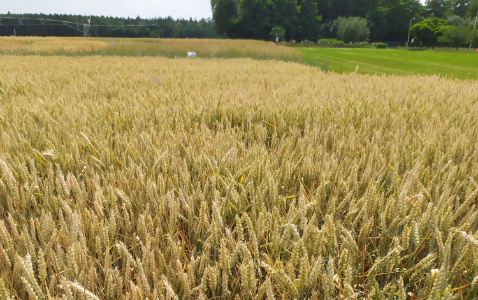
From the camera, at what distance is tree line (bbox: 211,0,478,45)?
5753 centimetres

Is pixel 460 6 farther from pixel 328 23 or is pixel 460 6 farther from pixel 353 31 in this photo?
pixel 353 31

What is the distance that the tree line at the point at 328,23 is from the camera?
57531 mm

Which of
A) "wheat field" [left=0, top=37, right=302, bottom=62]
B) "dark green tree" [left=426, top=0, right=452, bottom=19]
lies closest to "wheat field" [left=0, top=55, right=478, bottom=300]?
"wheat field" [left=0, top=37, right=302, bottom=62]

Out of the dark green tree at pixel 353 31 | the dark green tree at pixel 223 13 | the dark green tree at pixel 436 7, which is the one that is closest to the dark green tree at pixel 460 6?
the dark green tree at pixel 436 7

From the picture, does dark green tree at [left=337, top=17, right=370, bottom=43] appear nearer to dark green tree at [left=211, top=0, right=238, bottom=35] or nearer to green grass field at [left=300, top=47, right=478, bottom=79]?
dark green tree at [left=211, top=0, right=238, bottom=35]

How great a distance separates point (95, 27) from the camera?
82.4 m

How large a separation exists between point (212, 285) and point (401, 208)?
62 cm

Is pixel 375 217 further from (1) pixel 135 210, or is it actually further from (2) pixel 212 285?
(1) pixel 135 210

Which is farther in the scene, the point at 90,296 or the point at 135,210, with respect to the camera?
the point at 135,210

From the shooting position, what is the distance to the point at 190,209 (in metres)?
0.95

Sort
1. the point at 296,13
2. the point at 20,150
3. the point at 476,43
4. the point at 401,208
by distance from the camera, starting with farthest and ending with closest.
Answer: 1. the point at 296,13
2. the point at 476,43
3. the point at 20,150
4. the point at 401,208

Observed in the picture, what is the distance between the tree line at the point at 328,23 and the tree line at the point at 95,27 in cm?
1645

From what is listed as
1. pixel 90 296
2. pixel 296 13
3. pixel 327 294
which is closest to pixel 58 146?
pixel 90 296

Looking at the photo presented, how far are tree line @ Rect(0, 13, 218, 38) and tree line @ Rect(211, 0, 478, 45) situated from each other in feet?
54.0
